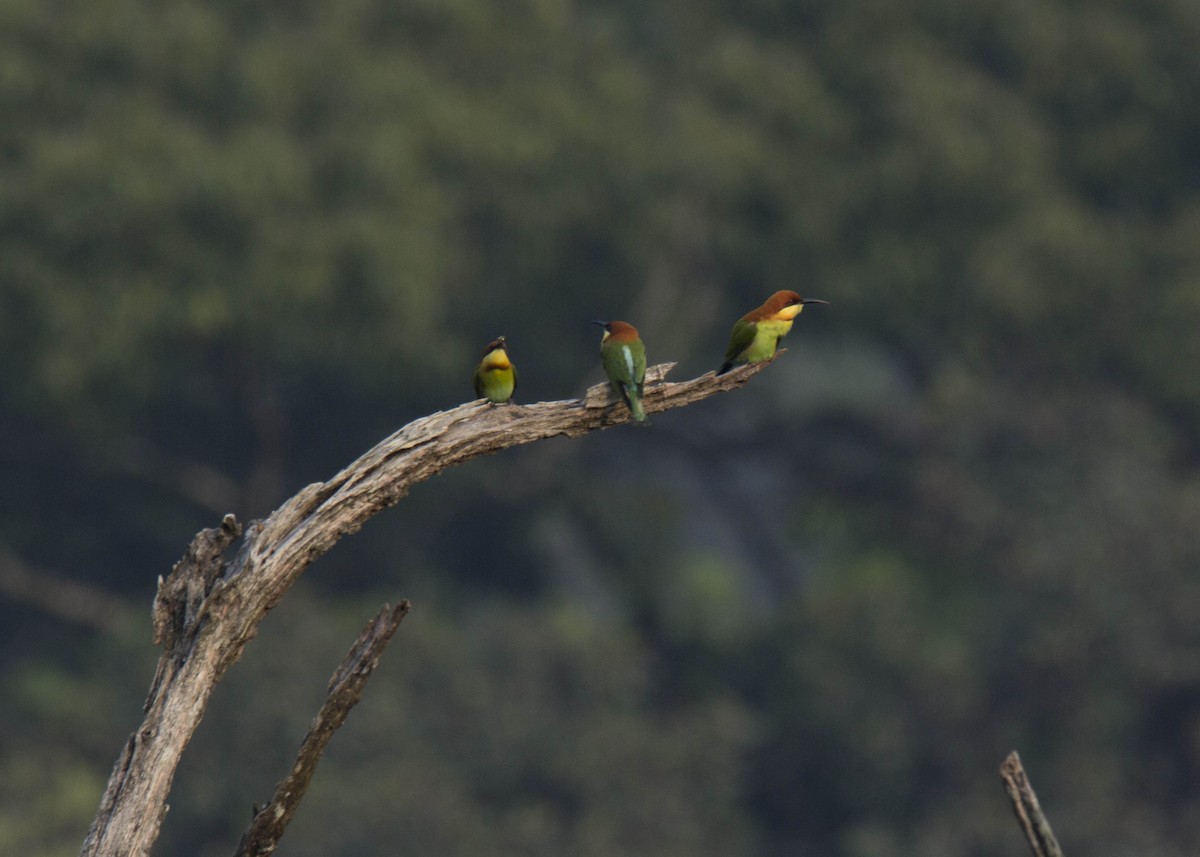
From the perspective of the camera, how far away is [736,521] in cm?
4072

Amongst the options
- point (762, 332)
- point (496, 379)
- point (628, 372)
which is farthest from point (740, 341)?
point (496, 379)

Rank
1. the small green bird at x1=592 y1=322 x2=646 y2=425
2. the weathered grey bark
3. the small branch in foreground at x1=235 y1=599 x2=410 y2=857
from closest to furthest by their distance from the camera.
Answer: the small branch in foreground at x1=235 y1=599 x2=410 y2=857
the weathered grey bark
the small green bird at x1=592 y1=322 x2=646 y2=425

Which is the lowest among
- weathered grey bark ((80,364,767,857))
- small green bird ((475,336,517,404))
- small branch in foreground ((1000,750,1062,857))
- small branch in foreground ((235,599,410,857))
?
small branch in foreground ((1000,750,1062,857))

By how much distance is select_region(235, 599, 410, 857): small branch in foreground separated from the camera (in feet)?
26.0

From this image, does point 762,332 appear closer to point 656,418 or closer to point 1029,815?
point 1029,815

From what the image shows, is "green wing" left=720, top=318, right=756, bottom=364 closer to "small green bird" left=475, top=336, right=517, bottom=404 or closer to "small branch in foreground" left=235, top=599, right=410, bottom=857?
"small green bird" left=475, top=336, right=517, bottom=404

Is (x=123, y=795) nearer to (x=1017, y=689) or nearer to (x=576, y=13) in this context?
(x=1017, y=689)

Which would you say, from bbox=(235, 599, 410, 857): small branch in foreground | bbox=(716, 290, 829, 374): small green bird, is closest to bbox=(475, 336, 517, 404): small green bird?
bbox=(716, 290, 829, 374): small green bird

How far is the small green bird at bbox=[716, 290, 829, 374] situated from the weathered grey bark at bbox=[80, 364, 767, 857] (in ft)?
4.42

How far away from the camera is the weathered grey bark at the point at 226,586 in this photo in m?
8.12

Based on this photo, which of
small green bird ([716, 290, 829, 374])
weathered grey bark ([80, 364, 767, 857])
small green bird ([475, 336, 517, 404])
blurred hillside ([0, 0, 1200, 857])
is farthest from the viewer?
blurred hillside ([0, 0, 1200, 857])

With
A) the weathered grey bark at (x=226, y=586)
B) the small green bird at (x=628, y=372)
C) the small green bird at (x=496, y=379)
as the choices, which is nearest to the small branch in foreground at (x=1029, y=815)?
the small green bird at (x=628, y=372)

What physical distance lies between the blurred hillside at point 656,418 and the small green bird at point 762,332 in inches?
889

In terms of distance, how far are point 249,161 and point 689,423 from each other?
31.2ft
